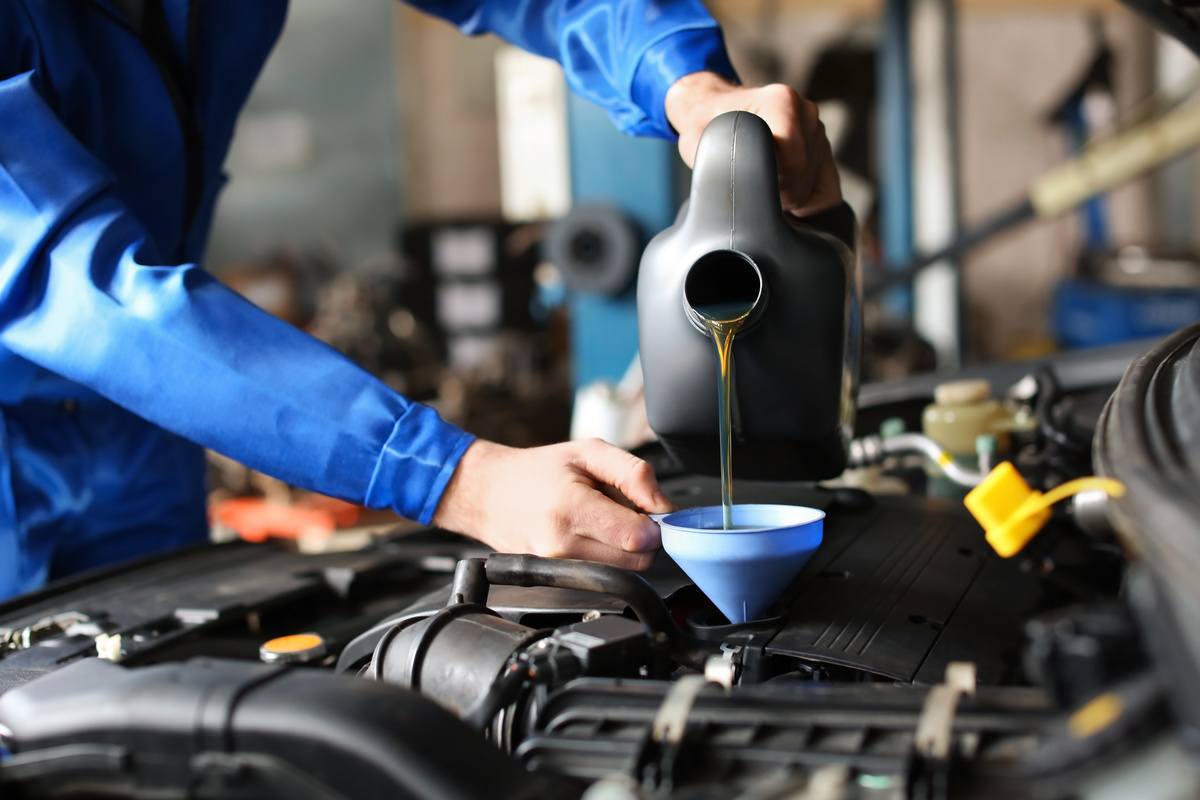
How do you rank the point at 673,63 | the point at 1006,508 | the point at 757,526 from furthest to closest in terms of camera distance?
the point at 673,63, the point at 757,526, the point at 1006,508

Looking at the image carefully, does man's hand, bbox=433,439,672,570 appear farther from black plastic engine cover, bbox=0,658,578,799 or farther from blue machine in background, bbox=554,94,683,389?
blue machine in background, bbox=554,94,683,389

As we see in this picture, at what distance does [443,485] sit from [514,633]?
0.85 ft

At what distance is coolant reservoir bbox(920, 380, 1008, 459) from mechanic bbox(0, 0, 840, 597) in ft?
1.08

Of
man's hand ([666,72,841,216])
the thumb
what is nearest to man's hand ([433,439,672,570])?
the thumb

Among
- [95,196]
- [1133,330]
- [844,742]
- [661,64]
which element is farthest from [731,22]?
[844,742]

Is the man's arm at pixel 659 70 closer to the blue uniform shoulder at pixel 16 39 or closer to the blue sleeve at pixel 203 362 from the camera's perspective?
the blue sleeve at pixel 203 362

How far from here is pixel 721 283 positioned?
1033 millimetres

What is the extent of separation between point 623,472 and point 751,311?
17cm

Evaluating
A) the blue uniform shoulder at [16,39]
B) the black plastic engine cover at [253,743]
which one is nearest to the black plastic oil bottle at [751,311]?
the black plastic engine cover at [253,743]

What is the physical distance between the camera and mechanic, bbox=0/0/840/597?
101 centimetres

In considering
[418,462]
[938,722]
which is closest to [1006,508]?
[938,722]

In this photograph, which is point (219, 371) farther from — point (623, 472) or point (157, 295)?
point (623, 472)

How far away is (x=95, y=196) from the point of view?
1089 millimetres

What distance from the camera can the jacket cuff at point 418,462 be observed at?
3.33 ft
